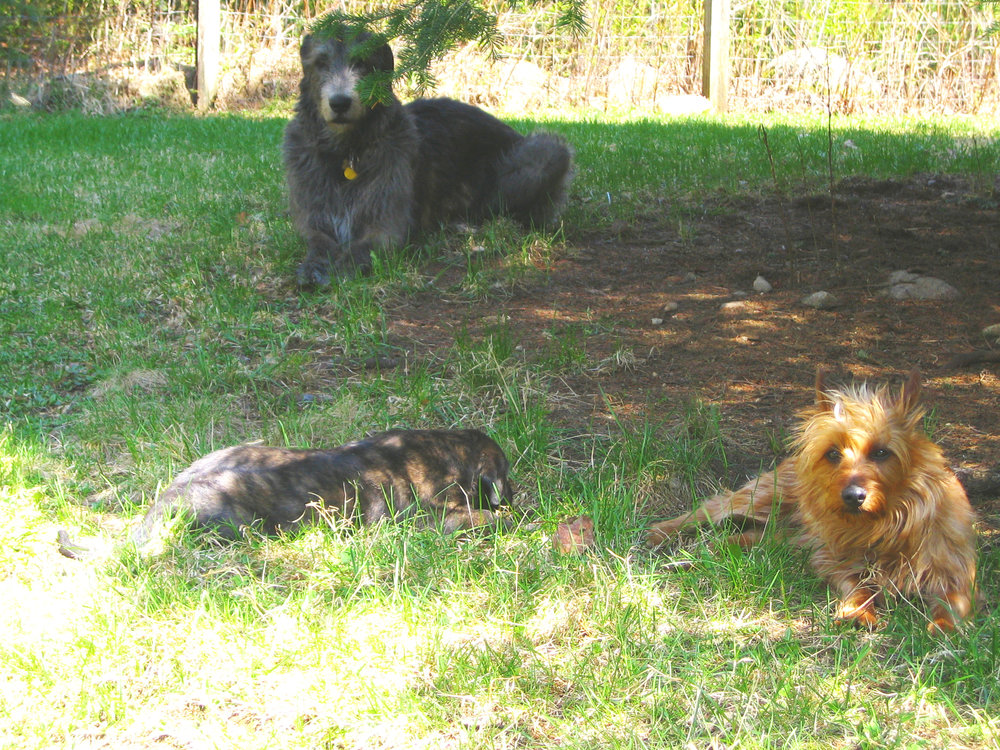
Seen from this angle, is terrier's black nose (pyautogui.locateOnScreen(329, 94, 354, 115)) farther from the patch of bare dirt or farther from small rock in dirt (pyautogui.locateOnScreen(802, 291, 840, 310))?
small rock in dirt (pyautogui.locateOnScreen(802, 291, 840, 310))

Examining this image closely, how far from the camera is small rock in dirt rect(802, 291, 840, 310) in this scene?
5.00 metres

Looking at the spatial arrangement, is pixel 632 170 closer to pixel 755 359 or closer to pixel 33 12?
pixel 755 359

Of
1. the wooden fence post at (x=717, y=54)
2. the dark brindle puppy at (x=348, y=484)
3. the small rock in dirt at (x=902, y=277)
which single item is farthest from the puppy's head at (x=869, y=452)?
the wooden fence post at (x=717, y=54)

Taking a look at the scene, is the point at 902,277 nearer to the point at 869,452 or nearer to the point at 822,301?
the point at 822,301

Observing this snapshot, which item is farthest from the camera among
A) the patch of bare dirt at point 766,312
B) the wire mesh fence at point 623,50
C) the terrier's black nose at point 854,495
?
the wire mesh fence at point 623,50

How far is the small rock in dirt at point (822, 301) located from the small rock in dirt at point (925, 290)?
32 cm

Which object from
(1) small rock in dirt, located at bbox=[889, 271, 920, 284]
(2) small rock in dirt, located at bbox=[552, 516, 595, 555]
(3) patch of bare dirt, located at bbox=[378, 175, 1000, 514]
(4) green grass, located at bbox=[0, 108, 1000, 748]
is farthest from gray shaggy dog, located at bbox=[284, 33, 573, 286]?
(2) small rock in dirt, located at bbox=[552, 516, 595, 555]

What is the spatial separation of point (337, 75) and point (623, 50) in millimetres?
8081

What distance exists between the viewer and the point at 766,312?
16.5 feet

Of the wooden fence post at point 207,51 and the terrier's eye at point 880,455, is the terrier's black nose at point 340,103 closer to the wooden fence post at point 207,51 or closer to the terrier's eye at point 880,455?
the terrier's eye at point 880,455

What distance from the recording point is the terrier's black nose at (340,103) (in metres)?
5.97

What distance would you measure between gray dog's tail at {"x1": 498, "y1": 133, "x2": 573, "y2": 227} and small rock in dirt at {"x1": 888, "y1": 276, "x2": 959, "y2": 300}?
8.11 feet

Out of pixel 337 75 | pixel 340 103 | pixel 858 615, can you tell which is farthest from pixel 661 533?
pixel 337 75

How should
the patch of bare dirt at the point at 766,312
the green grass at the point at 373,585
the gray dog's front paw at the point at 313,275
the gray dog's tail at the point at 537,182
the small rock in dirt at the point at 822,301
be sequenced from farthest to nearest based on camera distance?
the gray dog's tail at the point at 537,182 < the gray dog's front paw at the point at 313,275 < the small rock in dirt at the point at 822,301 < the patch of bare dirt at the point at 766,312 < the green grass at the point at 373,585
